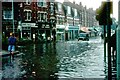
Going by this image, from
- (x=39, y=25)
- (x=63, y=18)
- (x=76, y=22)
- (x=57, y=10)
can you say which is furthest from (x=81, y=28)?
(x=39, y=25)

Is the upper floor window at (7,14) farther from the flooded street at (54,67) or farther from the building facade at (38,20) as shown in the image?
the flooded street at (54,67)

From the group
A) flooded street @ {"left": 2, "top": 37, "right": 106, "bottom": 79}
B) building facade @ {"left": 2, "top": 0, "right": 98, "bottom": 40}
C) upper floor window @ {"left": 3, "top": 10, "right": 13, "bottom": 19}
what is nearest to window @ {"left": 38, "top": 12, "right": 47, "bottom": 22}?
building facade @ {"left": 2, "top": 0, "right": 98, "bottom": 40}

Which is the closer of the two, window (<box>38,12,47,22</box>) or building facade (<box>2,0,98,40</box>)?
building facade (<box>2,0,98,40</box>)

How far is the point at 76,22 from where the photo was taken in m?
103

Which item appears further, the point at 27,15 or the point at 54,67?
the point at 27,15

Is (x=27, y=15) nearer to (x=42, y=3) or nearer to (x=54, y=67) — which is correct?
(x=42, y=3)

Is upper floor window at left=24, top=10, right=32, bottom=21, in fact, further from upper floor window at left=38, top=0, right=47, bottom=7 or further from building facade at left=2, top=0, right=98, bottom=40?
upper floor window at left=38, top=0, right=47, bottom=7

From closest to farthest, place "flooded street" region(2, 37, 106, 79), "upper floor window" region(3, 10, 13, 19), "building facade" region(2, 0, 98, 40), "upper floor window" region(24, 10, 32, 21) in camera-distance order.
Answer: "flooded street" region(2, 37, 106, 79), "upper floor window" region(3, 10, 13, 19), "building facade" region(2, 0, 98, 40), "upper floor window" region(24, 10, 32, 21)

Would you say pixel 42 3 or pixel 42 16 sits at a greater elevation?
pixel 42 3

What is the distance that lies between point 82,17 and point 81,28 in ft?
22.2

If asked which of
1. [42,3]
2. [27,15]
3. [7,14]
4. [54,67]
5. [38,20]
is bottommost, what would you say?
[54,67]

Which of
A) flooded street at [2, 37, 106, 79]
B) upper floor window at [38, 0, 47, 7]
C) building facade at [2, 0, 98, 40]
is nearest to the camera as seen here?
flooded street at [2, 37, 106, 79]

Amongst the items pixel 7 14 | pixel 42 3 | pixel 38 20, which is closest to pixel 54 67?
pixel 7 14

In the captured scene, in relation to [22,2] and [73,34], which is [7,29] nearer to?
[22,2]
